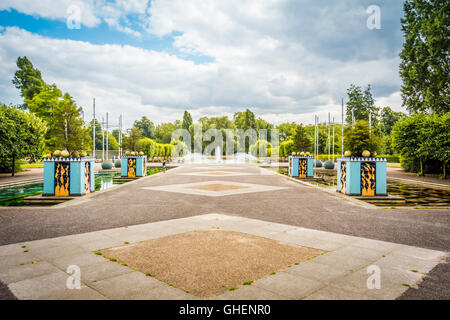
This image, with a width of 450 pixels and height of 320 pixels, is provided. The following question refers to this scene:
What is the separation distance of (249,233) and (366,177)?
27.7ft

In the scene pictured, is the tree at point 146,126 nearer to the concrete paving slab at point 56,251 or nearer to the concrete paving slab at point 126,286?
the concrete paving slab at point 56,251

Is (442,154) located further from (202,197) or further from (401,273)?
(401,273)

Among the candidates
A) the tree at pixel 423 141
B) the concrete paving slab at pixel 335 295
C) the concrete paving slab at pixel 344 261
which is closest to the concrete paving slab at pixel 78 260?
the concrete paving slab at pixel 335 295

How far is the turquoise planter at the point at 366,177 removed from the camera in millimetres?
13039

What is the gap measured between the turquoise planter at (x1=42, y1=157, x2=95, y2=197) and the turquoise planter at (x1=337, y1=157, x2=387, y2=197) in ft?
39.0

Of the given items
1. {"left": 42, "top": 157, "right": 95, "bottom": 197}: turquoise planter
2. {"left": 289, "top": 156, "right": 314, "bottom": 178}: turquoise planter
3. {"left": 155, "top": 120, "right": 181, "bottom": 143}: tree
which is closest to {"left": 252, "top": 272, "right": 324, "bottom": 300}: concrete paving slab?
{"left": 42, "top": 157, "right": 95, "bottom": 197}: turquoise planter

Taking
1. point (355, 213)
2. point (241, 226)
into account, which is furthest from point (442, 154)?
point (241, 226)

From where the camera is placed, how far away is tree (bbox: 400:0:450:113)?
29.5 meters

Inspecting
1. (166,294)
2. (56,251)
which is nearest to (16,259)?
(56,251)

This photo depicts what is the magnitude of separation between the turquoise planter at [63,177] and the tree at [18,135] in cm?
1074

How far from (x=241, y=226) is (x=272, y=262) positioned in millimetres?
2634

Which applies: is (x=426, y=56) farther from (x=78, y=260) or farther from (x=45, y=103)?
(x=45, y=103)

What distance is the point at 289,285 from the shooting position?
13.5 feet
